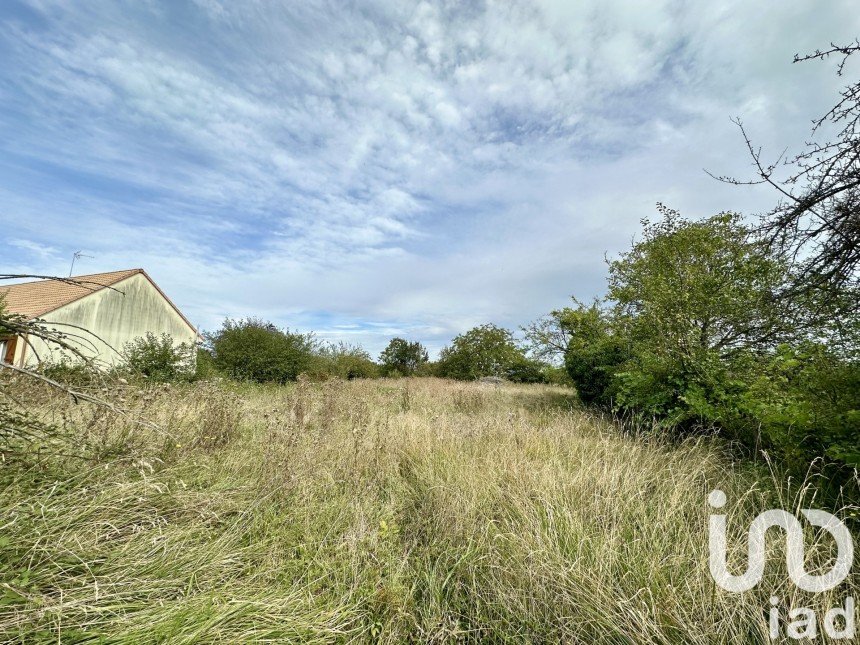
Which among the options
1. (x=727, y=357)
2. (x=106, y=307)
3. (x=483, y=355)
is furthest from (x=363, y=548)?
(x=106, y=307)

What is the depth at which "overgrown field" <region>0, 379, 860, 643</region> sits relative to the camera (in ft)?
6.24

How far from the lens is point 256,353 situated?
52.5 feet

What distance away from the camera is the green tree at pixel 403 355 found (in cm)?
2827

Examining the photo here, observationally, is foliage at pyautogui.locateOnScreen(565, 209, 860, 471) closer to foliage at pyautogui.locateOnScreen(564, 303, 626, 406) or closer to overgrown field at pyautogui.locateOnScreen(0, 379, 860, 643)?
foliage at pyautogui.locateOnScreen(564, 303, 626, 406)

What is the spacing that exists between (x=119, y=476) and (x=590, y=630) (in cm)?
359

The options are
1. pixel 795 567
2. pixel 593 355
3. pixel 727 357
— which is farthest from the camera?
pixel 593 355

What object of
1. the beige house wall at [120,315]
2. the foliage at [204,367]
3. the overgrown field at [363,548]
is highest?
the beige house wall at [120,315]

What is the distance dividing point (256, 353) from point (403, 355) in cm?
1390

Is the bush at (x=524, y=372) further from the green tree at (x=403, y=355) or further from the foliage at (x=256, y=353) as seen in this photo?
the foliage at (x=256, y=353)

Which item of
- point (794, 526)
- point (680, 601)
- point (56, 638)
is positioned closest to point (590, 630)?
point (680, 601)

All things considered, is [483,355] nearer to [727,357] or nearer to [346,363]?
[346,363]

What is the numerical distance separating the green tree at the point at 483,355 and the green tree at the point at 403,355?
399 centimetres

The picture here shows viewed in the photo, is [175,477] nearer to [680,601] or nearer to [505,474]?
[505,474]

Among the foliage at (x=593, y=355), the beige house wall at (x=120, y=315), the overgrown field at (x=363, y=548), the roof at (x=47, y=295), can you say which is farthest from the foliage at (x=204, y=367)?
the foliage at (x=593, y=355)
